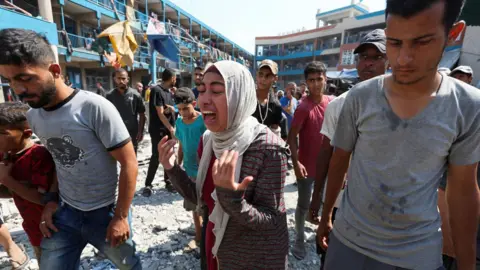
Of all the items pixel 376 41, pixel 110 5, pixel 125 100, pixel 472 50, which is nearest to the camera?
pixel 376 41

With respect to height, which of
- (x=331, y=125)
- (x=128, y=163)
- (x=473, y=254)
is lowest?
(x=473, y=254)

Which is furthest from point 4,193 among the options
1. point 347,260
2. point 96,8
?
point 96,8

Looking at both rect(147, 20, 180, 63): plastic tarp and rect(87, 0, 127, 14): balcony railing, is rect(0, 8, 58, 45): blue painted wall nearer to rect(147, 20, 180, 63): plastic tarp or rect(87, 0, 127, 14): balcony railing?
rect(147, 20, 180, 63): plastic tarp

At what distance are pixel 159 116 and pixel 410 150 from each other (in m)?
3.94

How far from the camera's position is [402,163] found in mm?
1095

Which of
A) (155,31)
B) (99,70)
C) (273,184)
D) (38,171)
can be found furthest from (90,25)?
(273,184)

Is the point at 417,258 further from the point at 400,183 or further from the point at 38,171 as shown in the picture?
the point at 38,171

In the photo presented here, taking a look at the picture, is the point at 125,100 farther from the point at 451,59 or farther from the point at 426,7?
the point at 451,59

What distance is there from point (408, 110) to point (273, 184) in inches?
28.9

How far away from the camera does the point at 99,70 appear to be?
19.0 meters

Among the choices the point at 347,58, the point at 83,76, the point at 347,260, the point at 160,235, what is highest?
the point at 347,58

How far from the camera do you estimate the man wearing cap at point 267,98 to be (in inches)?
114

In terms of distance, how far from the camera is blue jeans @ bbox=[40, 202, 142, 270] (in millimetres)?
1609

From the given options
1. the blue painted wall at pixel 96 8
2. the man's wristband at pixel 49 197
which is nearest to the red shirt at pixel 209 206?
the man's wristband at pixel 49 197
